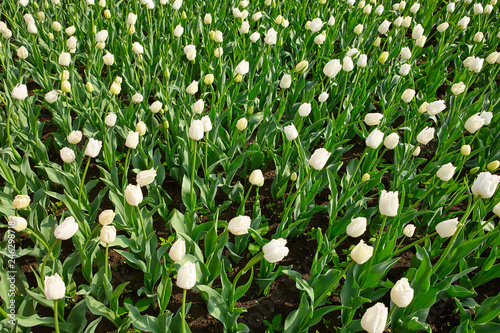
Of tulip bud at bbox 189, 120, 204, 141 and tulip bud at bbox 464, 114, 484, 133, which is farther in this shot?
tulip bud at bbox 464, 114, 484, 133

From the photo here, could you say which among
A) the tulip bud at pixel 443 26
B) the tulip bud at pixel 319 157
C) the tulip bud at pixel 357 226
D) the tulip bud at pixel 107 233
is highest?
the tulip bud at pixel 443 26

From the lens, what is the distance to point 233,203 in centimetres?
254

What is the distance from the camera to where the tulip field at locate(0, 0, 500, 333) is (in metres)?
1.64

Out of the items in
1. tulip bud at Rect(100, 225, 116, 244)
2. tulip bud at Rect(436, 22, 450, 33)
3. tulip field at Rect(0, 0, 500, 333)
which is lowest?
tulip field at Rect(0, 0, 500, 333)

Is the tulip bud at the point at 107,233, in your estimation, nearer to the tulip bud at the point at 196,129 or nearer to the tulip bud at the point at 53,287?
the tulip bud at the point at 53,287

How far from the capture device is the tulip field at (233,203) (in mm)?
1645

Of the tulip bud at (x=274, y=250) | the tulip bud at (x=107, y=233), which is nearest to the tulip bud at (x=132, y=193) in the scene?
the tulip bud at (x=107, y=233)

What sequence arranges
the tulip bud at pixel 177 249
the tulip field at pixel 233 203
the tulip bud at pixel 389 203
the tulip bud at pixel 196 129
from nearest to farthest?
the tulip bud at pixel 177 249
the tulip bud at pixel 389 203
the tulip field at pixel 233 203
the tulip bud at pixel 196 129

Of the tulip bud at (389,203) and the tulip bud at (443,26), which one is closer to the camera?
the tulip bud at (389,203)

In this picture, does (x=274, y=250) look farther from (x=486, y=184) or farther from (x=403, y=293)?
(x=486, y=184)

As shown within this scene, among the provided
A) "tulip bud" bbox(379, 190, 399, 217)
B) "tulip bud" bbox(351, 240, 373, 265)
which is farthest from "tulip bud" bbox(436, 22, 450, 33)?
"tulip bud" bbox(351, 240, 373, 265)

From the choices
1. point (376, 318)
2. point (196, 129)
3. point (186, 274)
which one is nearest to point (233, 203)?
point (196, 129)

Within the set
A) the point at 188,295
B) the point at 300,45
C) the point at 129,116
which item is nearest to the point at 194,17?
the point at 300,45

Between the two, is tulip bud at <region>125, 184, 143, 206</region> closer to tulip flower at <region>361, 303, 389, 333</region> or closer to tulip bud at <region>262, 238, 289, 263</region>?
tulip bud at <region>262, 238, 289, 263</region>
